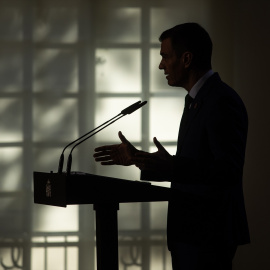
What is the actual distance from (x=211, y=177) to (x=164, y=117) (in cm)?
266

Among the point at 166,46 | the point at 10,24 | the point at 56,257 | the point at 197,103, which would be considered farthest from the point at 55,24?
the point at 197,103

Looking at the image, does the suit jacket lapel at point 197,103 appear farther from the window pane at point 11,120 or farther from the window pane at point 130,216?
the window pane at point 11,120

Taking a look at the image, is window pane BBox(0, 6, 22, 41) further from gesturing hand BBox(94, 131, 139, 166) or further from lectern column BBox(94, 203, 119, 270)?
lectern column BBox(94, 203, 119, 270)

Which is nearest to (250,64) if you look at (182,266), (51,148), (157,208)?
(157,208)

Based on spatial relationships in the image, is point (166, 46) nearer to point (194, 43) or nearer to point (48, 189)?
point (194, 43)

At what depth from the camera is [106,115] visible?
4570mm

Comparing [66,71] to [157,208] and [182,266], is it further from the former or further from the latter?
[182,266]

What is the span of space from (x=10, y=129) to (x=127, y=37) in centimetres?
116

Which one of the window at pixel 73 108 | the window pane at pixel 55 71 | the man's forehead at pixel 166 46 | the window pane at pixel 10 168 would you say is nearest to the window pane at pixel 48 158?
the window at pixel 73 108

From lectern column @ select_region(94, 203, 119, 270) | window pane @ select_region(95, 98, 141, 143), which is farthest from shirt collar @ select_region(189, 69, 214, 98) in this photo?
window pane @ select_region(95, 98, 141, 143)

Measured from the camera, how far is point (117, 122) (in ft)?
15.0

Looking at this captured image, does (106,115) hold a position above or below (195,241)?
above

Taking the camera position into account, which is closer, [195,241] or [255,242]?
[195,241]

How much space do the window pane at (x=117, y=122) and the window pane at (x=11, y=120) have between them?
23.6 inches
